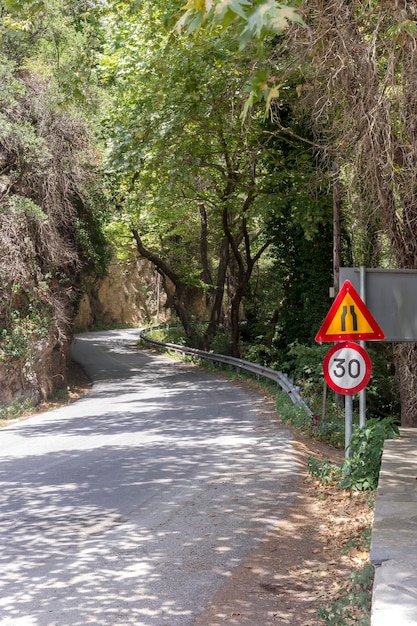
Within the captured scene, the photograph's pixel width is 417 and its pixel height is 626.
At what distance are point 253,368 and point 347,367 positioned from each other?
16.7 m

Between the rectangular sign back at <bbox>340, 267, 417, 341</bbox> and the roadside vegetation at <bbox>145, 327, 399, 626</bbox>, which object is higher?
the rectangular sign back at <bbox>340, 267, 417, 341</bbox>

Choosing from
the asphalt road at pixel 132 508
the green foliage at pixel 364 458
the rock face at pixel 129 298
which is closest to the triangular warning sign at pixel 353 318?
the green foliage at pixel 364 458

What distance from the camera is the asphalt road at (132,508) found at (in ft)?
20.2

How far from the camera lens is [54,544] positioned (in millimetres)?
7723

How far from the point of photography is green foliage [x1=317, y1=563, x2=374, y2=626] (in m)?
5.25

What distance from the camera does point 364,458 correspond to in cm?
914

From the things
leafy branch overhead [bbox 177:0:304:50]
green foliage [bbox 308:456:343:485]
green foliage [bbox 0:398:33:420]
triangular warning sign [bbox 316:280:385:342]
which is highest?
leafy branch overhead [bbox 177:0:304:50]

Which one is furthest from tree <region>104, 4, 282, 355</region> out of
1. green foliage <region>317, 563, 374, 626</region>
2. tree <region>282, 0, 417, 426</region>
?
green foliage <region>317, 563, 374, 626</region>

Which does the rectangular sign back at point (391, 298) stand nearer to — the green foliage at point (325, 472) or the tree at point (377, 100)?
the tree at point (377, 100)

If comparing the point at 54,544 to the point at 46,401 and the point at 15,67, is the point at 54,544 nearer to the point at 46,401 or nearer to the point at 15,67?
the point at 46,401

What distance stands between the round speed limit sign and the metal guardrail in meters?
6.49

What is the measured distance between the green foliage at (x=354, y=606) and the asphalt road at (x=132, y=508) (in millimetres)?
1003

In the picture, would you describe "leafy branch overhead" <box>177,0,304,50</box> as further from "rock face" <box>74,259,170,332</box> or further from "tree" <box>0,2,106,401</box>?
"rock face" <box>74,259,170,332</box>

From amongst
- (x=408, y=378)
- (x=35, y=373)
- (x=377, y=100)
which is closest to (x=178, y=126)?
(x=35, y=373)
